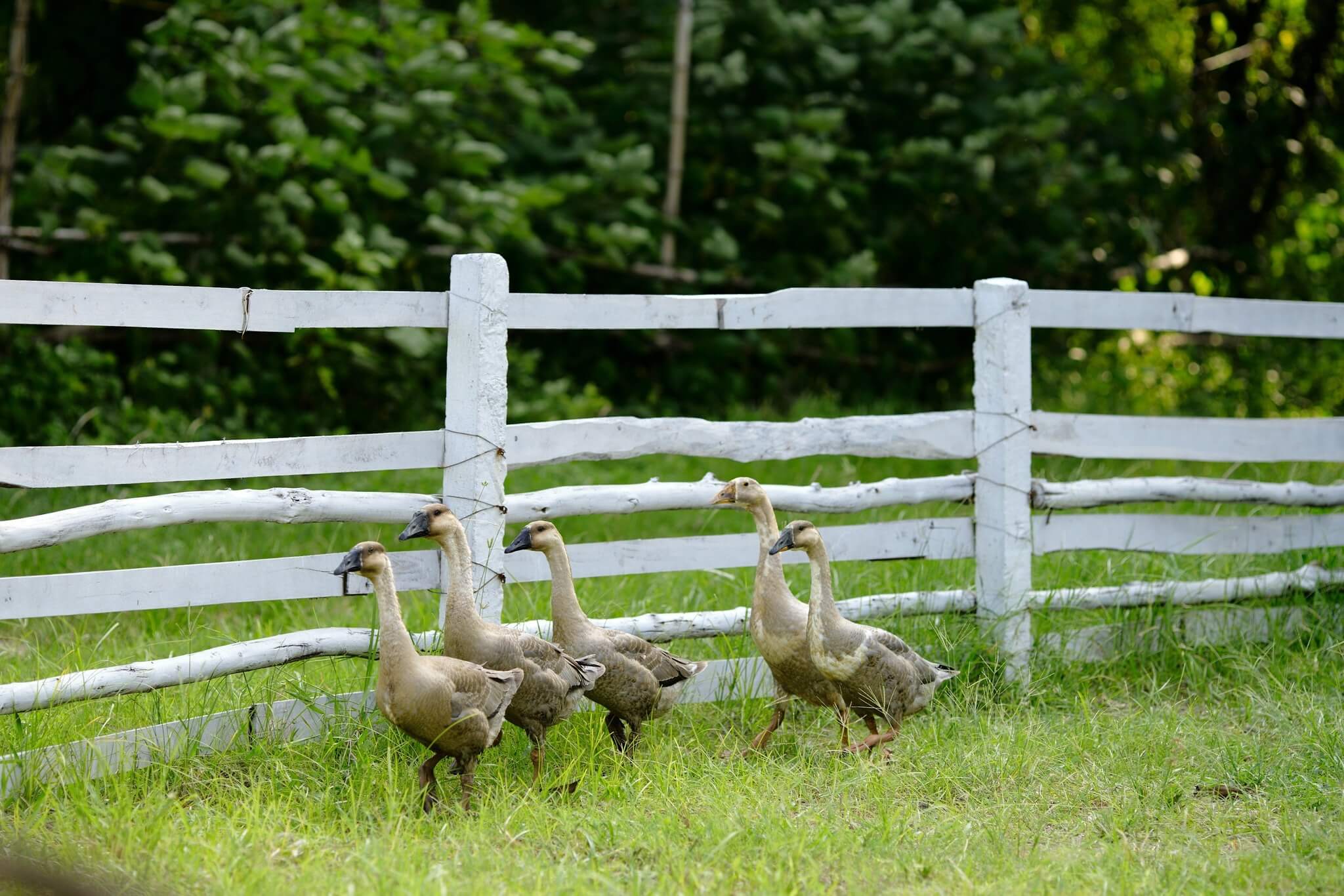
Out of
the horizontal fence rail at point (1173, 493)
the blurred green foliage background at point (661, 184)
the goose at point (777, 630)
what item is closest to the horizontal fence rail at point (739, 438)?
the goose at point (777, 630)

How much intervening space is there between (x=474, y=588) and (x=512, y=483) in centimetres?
368

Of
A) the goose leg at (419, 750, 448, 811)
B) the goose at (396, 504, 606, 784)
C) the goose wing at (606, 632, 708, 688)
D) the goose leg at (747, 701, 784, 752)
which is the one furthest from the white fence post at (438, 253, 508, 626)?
the goose leg at (747, 701, 784, 752)

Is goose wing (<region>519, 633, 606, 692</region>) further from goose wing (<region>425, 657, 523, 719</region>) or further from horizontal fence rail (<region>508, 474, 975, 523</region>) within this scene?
horizontal fence rail (<region>508, 474, 975, 523</region>)

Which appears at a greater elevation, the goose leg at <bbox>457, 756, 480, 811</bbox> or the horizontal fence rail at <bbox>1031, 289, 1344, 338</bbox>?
the horizontal fence rail at <bbox>1031, 289, 1344, 338</bbox>

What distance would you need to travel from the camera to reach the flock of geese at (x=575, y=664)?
406 centimetres

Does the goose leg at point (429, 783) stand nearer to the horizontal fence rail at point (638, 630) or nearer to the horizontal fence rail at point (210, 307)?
the horizontal fence rail at point (638, 630)

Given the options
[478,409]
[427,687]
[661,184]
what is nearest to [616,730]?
[427,687]

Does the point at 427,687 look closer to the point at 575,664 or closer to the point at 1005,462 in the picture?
the point at 575,664

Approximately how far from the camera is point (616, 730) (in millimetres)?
4844

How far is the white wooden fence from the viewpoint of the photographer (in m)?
4.19

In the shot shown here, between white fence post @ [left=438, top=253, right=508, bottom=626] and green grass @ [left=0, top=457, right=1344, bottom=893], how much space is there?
28.3 inches

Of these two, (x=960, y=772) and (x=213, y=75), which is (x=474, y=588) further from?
(x=213, y=75)

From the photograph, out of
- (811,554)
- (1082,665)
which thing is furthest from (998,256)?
(811,554)

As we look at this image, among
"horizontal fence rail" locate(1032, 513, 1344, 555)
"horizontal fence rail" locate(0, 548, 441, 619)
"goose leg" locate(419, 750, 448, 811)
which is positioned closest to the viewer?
"horizontal fence rail" locate(0, 548, 441, 619)
